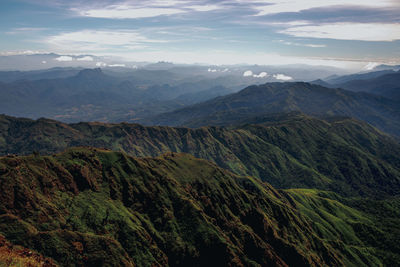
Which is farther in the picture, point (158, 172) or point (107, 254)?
point (158, 172)

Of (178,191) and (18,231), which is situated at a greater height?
(18,231)

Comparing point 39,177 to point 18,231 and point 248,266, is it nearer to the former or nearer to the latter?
point 18,231

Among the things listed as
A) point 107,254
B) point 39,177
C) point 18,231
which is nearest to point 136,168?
point 39,177

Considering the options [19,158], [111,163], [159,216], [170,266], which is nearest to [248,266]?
[170,266]

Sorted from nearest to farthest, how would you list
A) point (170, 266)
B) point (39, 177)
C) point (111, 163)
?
point (39, 177), point (170, 266), point (111, 163)

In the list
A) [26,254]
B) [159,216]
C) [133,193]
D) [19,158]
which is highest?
[19,158]

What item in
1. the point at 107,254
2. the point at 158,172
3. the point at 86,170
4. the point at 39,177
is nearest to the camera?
the point at 107,254

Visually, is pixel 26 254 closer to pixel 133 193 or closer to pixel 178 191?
pixel 133 193
